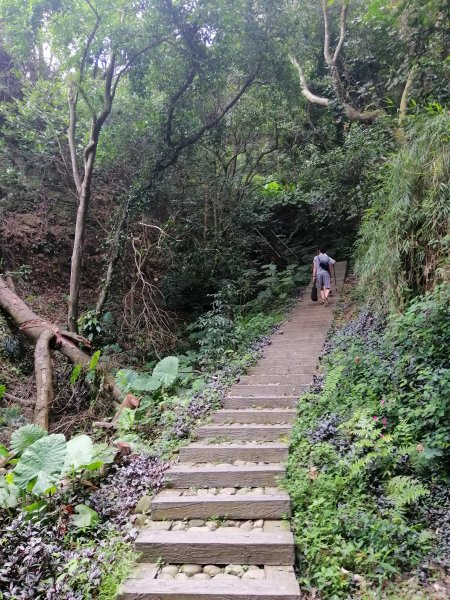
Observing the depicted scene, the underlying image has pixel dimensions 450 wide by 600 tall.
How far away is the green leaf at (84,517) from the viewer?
3.36 meters

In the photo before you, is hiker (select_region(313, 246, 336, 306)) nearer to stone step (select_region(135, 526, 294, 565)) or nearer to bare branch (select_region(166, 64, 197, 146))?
bare branch (select_region(166, 64, 197, 146))

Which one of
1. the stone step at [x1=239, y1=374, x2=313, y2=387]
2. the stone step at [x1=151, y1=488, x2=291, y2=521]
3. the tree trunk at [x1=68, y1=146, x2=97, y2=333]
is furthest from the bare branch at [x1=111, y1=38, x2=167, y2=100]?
the stone step at [x1=151, y1=488, x2=291, y2=521]

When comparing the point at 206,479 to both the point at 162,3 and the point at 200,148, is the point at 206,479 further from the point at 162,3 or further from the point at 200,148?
the point at 200,148

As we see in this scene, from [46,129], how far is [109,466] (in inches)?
349

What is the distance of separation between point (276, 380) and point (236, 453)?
209 centimetres

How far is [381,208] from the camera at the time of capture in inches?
256

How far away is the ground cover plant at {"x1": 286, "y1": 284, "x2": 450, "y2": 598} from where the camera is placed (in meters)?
2.80

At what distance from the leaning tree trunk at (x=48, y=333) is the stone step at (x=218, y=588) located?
4290mm

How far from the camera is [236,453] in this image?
4.16 m

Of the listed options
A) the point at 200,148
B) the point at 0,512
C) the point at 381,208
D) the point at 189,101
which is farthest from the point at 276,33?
the point at 0,512

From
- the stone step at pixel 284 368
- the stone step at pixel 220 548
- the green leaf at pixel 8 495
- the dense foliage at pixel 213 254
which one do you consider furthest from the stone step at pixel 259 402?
the green leaf at pixel 8 495

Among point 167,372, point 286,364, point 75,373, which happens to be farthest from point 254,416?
point 75,373

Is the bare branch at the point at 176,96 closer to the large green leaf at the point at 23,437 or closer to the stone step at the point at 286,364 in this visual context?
the stone step at the point at 286,364

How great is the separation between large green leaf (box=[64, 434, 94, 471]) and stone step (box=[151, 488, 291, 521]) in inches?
31.4
